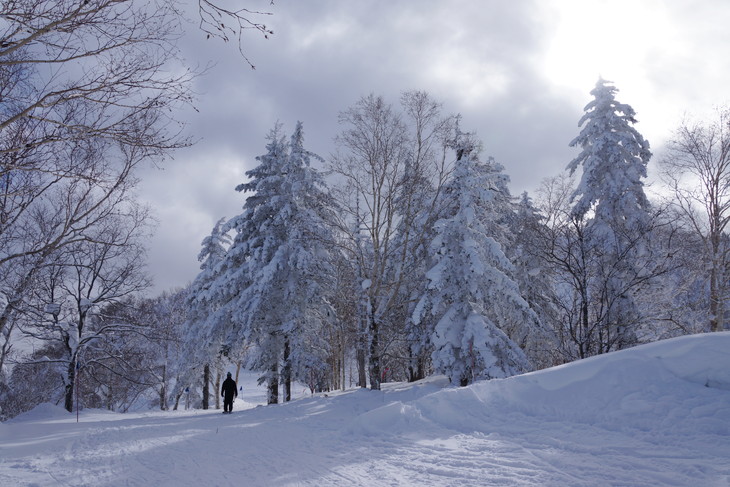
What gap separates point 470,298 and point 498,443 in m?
9.34

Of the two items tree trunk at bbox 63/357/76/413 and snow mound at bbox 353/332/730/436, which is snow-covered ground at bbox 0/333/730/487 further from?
tree trunk at bbox 63/357/76/413

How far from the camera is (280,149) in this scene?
794 inches

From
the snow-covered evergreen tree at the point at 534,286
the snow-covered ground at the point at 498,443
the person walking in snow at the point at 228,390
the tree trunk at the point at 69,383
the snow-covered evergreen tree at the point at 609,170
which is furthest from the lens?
the snow-covered evergreen tree at the point at 534,286

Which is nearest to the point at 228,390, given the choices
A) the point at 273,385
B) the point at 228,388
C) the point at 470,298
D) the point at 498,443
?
the point at 228,388

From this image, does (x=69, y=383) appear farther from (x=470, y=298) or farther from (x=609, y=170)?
(x=609, y=170)

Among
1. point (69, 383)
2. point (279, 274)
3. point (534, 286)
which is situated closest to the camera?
point (279, 274)

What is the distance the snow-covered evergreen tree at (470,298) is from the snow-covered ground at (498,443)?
19.7ft

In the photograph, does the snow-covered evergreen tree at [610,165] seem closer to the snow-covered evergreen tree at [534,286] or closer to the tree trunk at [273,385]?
the snow-covered evergreen tree at [534,286]

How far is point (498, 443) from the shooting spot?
5824 millimetres

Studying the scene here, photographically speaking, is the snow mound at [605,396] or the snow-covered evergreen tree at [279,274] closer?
the snow mound at [605,396]

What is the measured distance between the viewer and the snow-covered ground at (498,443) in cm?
462

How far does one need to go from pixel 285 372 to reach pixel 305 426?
8.51 m

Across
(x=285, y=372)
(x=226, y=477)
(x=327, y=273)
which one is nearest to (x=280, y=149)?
(x=327, y=273)

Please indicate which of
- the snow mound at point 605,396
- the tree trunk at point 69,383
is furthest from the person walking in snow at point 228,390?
the tree trunk at point 69,383
